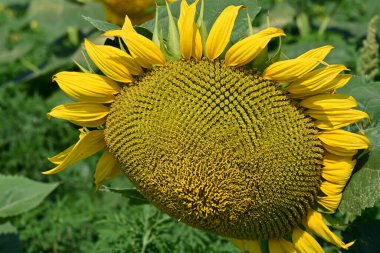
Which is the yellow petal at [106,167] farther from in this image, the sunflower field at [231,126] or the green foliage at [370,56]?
the green foliage at [370,56]

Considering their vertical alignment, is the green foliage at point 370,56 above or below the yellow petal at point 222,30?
above

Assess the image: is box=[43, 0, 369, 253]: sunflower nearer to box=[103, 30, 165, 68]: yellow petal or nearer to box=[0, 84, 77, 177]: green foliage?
box=[103, 30, 165, 68]: yellow petal

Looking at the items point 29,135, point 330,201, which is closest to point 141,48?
point 330,201

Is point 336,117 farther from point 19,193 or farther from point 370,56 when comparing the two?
point 19,193

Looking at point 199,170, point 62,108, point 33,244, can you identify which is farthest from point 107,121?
point 33,244

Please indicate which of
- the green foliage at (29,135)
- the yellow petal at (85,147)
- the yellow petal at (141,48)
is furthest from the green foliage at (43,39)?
the yellow petal at (141,48)
